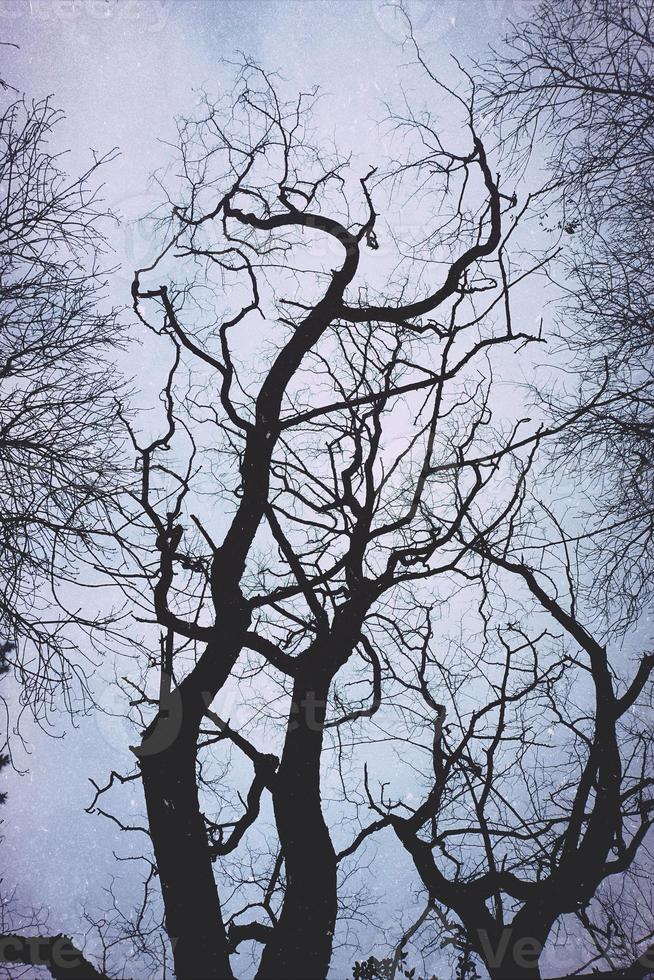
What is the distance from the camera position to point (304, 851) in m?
3.83

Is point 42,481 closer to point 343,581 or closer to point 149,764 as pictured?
point 149,764

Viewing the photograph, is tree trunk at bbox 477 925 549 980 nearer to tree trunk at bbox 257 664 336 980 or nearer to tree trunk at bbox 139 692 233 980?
tree trunk at bbox 257 664 336 980

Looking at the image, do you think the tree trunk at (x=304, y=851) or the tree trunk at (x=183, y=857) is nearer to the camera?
the tree trunk at (x=183, y=857)

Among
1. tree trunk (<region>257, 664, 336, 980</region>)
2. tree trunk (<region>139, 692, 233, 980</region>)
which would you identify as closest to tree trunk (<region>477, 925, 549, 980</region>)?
tree trunk (<region>257, 664, 336, 980</region>)

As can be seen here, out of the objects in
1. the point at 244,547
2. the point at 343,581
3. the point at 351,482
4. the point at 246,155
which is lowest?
the point at 244,547

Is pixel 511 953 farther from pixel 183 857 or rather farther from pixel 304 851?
pixel 183 857

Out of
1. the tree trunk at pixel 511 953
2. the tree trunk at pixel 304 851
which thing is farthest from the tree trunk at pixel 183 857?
the tree trunk at pixel 511 953

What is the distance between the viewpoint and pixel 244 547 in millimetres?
4414

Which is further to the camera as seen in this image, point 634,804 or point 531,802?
point 531,802

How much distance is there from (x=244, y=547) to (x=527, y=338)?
9.78 ft

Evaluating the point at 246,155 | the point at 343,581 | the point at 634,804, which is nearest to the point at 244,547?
the point at 343,581

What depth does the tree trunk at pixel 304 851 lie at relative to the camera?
3.46 m

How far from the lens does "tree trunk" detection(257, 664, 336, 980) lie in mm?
3457

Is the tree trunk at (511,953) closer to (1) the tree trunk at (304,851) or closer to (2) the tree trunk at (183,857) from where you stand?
(1) the tree trunk at (304,851)
